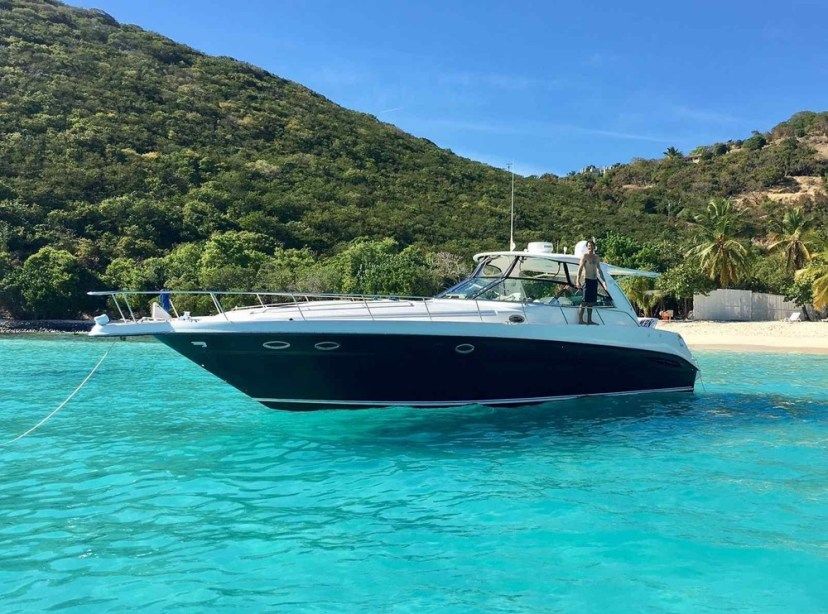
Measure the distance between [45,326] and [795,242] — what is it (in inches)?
1850

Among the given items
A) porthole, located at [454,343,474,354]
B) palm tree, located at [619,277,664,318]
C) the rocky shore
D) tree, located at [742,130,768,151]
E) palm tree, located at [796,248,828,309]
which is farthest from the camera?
tree, located at [742,130,768,151]

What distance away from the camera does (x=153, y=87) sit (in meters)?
69.8

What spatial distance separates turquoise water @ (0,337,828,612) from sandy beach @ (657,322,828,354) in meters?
19.5

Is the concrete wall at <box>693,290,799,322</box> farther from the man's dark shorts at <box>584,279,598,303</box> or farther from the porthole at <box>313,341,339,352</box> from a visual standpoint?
the porthole at <box>313,341,339,352</box>

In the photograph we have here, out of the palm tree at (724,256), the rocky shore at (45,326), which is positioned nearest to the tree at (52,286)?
the rocky shore at (45,326)

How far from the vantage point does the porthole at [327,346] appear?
8.51m

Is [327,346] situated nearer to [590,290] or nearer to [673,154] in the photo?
[590,290]

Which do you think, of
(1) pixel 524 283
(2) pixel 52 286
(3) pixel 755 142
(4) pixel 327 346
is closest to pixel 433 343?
(4) pixel 327 346

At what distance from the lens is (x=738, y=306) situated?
39.0 meters

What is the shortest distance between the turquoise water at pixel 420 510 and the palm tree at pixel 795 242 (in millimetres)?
40186

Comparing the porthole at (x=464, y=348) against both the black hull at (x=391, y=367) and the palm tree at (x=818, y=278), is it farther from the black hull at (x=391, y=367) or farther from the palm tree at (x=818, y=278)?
the palm tree at (x=818, y=278)

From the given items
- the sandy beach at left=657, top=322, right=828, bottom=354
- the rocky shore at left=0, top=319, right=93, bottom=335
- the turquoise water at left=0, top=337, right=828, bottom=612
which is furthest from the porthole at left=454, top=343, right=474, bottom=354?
the rocky shore at left=0, top=319, right=93, bottom=335

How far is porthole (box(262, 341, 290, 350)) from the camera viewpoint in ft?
27.9

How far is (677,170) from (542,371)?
9252 cm
